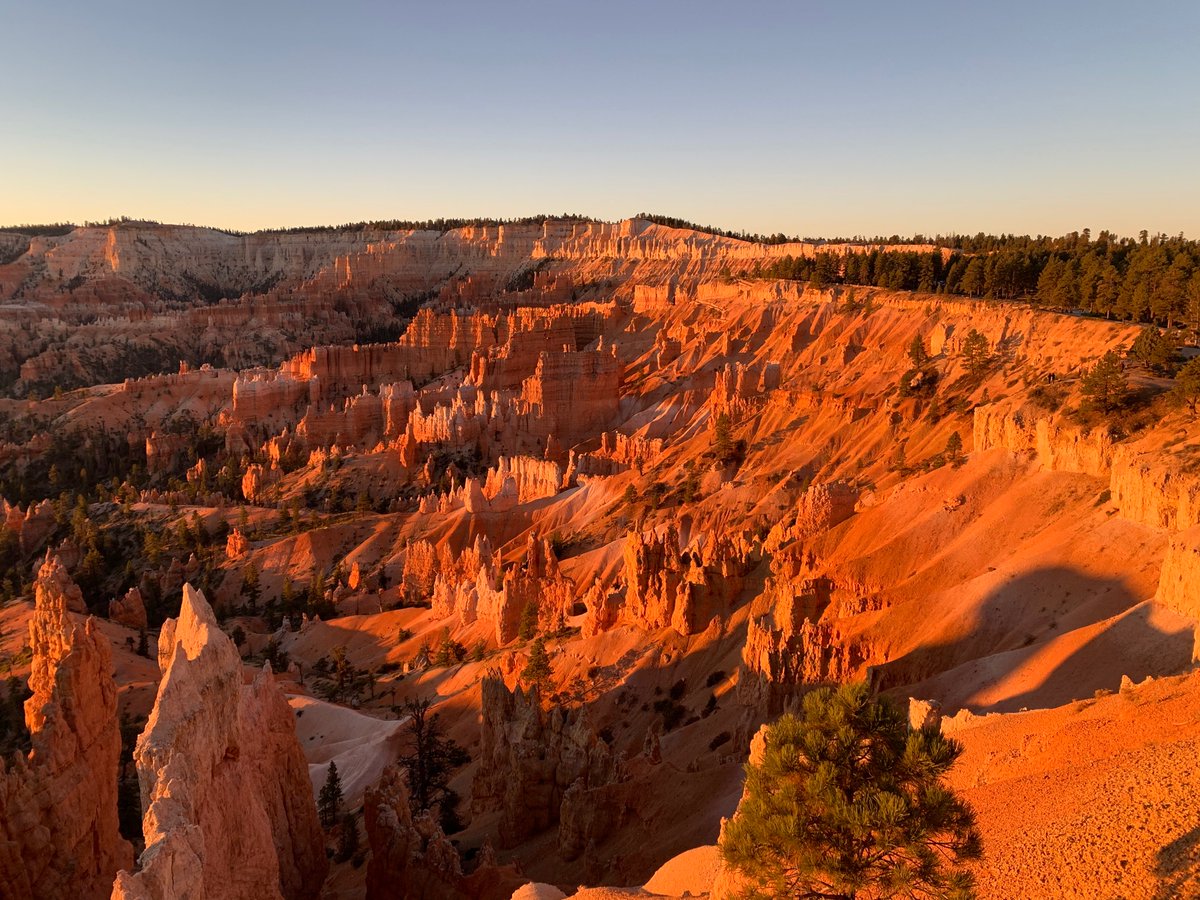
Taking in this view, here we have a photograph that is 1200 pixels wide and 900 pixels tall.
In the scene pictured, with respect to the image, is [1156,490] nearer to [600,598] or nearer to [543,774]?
[543,774]

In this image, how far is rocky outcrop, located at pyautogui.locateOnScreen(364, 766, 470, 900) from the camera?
17.1m

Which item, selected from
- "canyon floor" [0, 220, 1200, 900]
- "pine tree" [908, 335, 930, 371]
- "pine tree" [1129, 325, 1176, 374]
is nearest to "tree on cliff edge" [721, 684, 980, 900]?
"canyon floor" [0, 220, 1200, 900]

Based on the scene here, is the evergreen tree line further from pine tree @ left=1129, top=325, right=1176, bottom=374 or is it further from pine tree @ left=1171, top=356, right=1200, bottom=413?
pine tree @ left=1171, top=356, right=1200, bottom=413

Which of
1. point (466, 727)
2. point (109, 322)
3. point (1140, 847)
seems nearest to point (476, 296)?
point (109, 322)

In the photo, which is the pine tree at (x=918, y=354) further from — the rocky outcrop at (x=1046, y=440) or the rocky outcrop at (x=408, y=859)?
the rocky outcrop at (x=408, y=859)

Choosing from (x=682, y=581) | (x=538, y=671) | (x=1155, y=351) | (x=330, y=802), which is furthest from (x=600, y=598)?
(x=1155, y=351)

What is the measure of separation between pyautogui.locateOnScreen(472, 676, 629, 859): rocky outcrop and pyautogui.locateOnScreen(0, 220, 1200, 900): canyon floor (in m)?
0.11

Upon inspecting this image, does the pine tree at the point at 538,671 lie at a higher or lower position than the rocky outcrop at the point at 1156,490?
lower

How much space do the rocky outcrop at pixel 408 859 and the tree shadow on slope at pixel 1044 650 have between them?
1088 cm

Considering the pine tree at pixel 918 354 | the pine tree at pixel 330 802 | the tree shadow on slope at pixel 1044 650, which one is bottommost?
the pine tree at pixel 330 802

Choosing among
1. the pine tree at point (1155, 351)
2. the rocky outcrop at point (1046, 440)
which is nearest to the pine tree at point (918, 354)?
the pine tree at point (1155, 351)

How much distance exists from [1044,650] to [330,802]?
19960 mm

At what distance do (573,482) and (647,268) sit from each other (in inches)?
3553

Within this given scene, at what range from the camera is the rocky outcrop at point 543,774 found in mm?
20219
